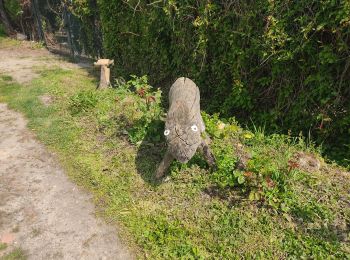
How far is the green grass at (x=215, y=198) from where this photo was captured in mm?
3420

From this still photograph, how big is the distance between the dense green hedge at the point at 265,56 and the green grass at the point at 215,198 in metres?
0.46

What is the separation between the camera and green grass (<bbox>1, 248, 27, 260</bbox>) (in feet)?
11.1

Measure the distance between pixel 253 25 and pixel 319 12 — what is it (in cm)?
106

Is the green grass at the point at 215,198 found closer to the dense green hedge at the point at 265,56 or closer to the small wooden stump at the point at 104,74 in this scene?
the dense green hedge at the point at 265,56

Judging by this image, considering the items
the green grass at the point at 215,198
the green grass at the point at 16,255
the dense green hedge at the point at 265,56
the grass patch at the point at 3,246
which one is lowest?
the green grass at the point at 16,255

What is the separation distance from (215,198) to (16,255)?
2.42 meters

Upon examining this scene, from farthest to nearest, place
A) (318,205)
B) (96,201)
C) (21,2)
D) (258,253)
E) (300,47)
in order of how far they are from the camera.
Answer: (21,2), (300,47), (96,201), (318,205), (258,253)

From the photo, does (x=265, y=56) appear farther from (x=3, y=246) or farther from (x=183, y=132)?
(x=3, y=246)

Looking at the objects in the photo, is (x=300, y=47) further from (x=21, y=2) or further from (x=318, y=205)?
(x=21, y=2)

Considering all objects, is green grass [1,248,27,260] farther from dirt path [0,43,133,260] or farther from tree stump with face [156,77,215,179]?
tree stump with face [156,77,215,179]

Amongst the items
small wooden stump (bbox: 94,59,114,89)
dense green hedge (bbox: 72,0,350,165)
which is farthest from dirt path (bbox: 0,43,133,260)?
dense green hedge (bbox: 72,0,350,165)

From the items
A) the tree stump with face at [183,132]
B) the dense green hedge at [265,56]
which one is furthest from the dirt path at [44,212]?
the dense green hedge at [265,56]

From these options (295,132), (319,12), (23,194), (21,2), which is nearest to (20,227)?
(23,194)

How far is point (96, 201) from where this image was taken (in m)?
4.18
